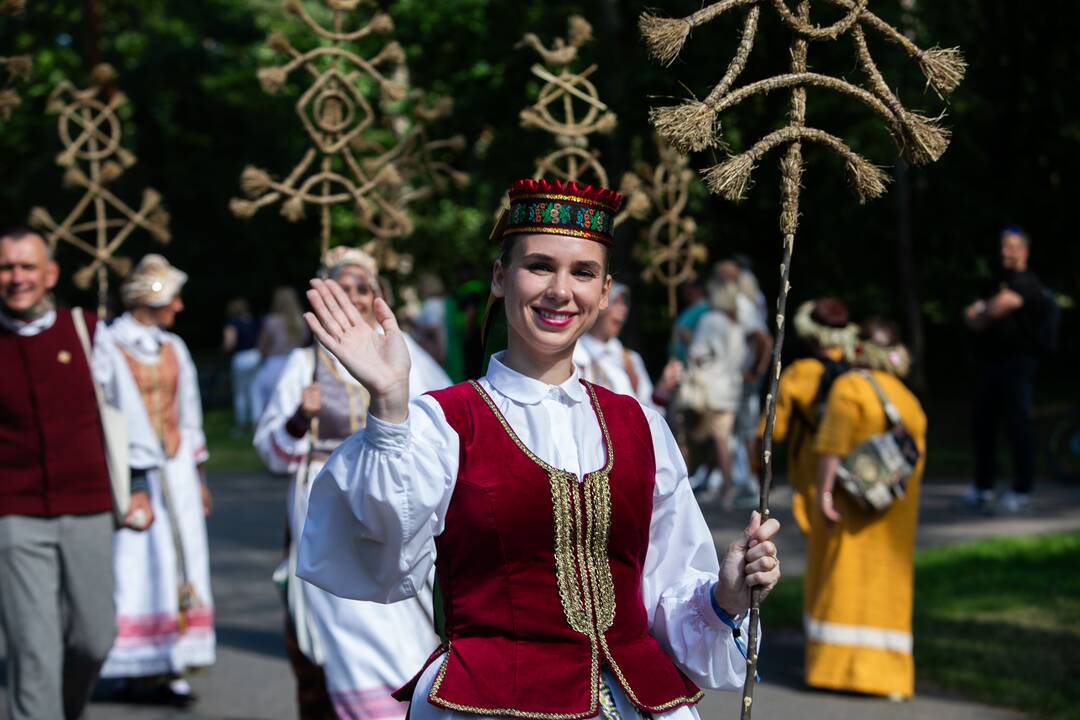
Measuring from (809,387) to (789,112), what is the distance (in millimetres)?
5359

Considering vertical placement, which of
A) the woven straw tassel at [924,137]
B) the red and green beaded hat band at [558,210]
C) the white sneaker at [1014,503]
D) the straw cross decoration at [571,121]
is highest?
A: the straw cross decoration at [571,121]

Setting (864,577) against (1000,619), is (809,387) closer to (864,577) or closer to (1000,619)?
(864,577)

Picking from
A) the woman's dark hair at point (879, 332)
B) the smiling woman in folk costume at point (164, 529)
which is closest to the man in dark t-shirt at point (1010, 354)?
the woman's dark hair at point (879, 332)

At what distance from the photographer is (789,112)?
3.38 meters

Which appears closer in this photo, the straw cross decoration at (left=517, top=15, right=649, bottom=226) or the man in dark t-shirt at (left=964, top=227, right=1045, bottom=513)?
the straw cross decoration at (left=517, top=15, right=649, bottom=226)

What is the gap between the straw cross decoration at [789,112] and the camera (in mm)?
3211

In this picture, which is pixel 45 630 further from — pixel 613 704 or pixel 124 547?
pixel 613 704

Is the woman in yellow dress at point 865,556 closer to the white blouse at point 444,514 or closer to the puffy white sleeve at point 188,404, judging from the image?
the puffy white sleeve at point 188,404

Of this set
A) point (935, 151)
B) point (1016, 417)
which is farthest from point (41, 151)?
point (935, 151)

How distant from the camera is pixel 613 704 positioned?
3199mm

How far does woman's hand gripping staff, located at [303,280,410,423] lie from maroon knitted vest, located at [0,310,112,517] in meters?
3.39

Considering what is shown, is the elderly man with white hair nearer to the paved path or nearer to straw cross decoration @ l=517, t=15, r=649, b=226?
straw cross decoration @ l=517, t=15, r=649, b=226

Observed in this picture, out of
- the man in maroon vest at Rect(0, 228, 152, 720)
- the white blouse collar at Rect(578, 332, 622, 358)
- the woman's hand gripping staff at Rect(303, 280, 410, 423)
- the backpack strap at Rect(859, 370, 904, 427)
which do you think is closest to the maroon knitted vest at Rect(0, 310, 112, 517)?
the man in maroon vest at Rect(0, 228, 152, 720)

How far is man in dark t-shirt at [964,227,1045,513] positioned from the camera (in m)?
12.2
